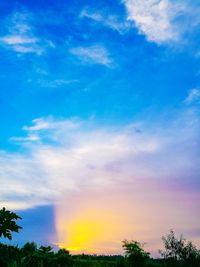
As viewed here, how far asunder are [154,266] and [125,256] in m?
5.12

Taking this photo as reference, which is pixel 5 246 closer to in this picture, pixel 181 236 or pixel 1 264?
pixel 1 264

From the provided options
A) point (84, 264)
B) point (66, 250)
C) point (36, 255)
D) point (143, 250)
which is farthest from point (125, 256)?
point (36, 255)

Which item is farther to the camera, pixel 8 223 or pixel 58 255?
pixel 58 255

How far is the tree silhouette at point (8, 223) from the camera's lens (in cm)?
1414

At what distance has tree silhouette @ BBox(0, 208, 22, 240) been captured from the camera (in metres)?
14.1

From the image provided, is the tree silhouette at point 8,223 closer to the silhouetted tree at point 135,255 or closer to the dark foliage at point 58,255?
the dark foliage at point 58,255

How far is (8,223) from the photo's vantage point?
14172 millimetres

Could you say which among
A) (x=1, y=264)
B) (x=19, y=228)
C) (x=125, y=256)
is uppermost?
(x=125, y=256)

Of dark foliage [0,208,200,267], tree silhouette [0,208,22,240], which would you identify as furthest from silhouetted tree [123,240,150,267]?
tree silhouette [0,208,22,240]

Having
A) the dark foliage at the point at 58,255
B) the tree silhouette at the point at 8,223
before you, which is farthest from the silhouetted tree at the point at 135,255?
the tree silhouette at the point at 8,223

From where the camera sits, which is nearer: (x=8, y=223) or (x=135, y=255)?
(x=8, y=223)

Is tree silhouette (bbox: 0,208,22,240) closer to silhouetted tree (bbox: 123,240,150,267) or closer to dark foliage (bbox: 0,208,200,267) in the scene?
dark foliage (bbox: 0,208,200,267)

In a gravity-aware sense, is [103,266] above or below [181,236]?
below

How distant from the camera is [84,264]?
3167 centimetres
